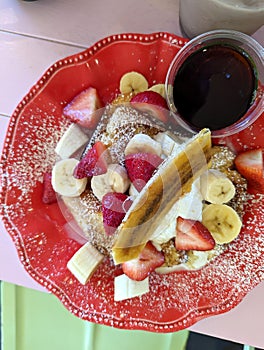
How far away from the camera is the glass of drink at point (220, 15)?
3.51 ft

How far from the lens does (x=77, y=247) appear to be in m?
1.28

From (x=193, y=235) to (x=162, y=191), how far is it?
18 cm

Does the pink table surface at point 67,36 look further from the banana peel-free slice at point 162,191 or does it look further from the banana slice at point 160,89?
the banana peel-free slice at point 162,191

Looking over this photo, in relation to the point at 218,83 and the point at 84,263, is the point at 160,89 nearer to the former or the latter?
the point at 218,83

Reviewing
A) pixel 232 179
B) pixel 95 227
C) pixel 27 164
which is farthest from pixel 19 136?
pixel 232 179

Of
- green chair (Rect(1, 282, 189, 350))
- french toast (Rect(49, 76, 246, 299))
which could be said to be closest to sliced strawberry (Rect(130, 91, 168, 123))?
french toast (Rect(49, 76, 246, 299))

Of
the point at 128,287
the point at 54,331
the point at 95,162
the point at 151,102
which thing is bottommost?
the point at 54,331

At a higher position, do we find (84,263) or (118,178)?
(118,178)

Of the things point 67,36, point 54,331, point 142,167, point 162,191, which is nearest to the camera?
point 162,191

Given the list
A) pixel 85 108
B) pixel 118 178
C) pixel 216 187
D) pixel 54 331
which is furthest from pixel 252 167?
pixel 54 331

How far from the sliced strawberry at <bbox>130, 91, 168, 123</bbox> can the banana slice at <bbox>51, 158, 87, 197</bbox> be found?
0.67 ft

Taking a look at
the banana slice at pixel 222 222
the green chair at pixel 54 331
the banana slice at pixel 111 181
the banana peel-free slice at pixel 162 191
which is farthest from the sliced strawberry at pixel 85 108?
the green chair at pixel 54 331

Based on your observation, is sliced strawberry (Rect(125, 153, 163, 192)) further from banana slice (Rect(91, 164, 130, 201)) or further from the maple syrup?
the maple syrup

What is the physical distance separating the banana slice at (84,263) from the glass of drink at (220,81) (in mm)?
396
